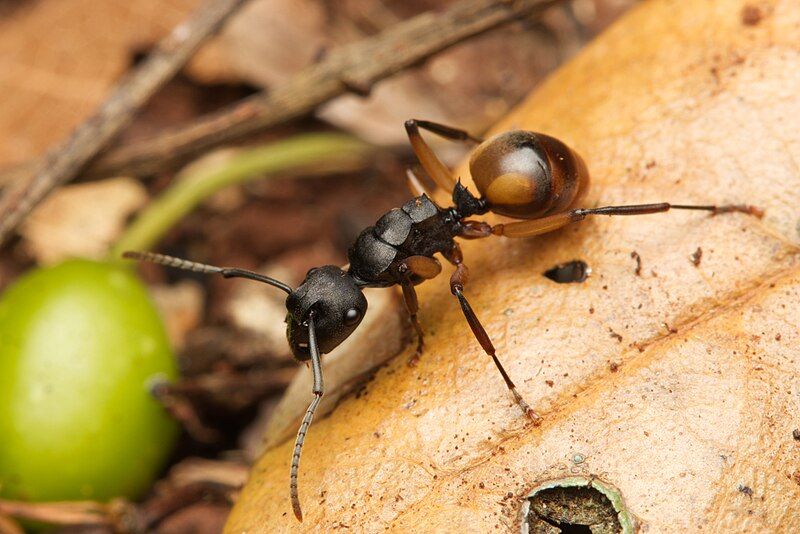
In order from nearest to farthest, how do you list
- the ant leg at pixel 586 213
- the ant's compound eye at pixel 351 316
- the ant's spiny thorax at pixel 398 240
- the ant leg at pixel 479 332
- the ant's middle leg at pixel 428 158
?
the ant leg at pixel 479 332 < the ant leg at pixel 586 213 < the ant's compound eye at pixel 351 316 < the ant's spiny thorax at pixel 398 240 < the ant's middle leg at pixel 428 158

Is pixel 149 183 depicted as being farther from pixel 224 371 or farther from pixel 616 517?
pixel 616 517

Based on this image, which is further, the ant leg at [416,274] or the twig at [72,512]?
the twig at [72,512]

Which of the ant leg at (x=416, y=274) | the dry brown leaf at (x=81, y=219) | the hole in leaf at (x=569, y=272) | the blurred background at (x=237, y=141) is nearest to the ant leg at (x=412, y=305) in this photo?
the ant leg at (x=416, y=274)

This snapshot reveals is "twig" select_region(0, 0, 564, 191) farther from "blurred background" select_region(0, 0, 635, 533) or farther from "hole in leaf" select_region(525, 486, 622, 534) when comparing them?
"hole in leaf" select_region(525, 486, 622, 534)

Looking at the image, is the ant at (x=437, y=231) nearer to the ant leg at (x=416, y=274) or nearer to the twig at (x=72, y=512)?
the ant leg at (x=416, y=274)

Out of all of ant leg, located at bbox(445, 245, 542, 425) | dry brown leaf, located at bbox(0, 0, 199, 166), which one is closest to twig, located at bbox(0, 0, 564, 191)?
dry brown leaf, located at bbox(0, 0, 199, 166)
